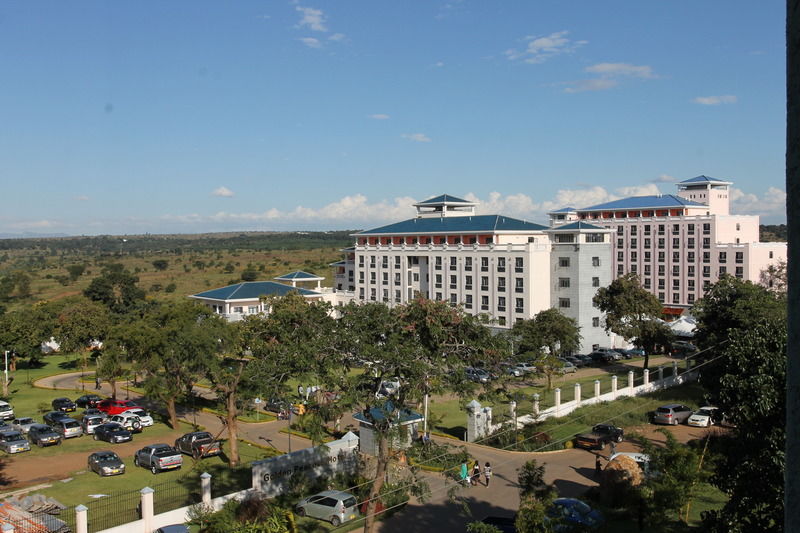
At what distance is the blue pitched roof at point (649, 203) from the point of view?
80.2 metres

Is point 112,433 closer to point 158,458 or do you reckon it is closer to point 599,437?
point 158,458

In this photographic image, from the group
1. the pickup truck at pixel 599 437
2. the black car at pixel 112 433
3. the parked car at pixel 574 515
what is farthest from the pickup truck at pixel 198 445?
the parked car at pixel 574 515

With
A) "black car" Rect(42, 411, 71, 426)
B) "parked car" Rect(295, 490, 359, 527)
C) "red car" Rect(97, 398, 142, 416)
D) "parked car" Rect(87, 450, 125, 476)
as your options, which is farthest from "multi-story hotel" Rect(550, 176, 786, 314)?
"parked car" Rect(295, 490, 359, 527)

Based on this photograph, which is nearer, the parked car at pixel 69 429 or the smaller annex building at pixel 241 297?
the parked car at pixel 69 429

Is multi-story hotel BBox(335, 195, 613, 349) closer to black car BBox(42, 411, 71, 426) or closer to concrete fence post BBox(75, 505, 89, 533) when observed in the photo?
black car BBox(42, 411, 71, 426)

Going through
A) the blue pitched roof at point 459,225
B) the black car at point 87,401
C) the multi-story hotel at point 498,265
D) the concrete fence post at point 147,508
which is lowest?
the black car at point 87,401

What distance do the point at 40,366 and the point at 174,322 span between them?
31531mm

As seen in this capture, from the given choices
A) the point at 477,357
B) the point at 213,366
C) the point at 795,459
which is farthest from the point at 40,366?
the point at 795,459

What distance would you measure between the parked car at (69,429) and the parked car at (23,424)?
1320mm

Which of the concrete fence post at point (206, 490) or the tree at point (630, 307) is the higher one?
the tree at point (630, 307)

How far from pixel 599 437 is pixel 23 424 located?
2929cm

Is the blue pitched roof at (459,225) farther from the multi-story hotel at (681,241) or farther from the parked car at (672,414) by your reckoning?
the parked car at (672,414)

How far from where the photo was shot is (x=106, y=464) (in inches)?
1097

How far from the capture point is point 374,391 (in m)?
20.8
